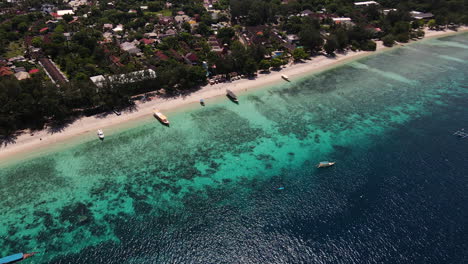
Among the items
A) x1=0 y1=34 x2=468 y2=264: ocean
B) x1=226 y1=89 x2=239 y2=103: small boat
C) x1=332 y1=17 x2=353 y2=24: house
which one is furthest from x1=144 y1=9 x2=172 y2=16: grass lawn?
x1=0 y1=34 x2=468 y2=264: ocean

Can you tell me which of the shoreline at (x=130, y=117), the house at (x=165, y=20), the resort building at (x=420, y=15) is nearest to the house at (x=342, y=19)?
the resort building at (x=420, y=15)

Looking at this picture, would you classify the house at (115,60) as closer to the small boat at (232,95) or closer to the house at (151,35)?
the house at (151,35)

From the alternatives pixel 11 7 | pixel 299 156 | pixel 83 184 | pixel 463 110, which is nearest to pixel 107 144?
pixel 83 184

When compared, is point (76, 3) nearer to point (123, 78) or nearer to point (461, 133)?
point (123, 78)

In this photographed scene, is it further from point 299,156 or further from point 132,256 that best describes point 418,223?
point 132,256

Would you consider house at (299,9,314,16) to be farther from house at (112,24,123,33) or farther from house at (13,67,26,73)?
house at (13,67,26,73)

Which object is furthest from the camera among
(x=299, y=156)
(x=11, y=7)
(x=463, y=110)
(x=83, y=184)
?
(x=11, y=7)
